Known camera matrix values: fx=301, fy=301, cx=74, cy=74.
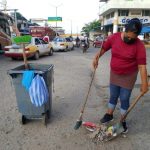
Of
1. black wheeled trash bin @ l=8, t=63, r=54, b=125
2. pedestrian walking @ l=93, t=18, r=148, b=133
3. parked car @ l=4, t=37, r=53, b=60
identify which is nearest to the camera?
pedestrian walking @ l=93, t=18, r=148, b=133

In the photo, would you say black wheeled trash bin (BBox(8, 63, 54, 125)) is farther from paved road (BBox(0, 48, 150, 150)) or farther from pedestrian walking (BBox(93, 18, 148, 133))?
pedestrian walking (BBox(93, 18, 148, 133))

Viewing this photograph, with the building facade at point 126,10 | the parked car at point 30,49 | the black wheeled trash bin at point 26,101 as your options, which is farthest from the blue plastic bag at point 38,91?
the building facade at point 126,10

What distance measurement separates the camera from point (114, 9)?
61969mm

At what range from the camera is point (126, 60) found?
4914 millimetres

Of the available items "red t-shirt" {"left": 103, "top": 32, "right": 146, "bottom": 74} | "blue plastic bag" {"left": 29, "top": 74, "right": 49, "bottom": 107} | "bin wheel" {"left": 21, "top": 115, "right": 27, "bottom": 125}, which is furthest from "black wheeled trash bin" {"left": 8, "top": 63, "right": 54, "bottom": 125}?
"red t-shirt" {"left": 103, "top": 32, "right": 146, "bottom": 74}

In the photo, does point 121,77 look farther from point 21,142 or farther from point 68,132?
point 21,142

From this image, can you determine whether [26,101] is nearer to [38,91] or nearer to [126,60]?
[38,91]

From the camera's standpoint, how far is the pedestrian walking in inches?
187

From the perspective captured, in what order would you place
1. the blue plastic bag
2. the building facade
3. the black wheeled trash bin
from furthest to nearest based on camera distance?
the building facade, the black wheeled trash bin, the blue plastic bag

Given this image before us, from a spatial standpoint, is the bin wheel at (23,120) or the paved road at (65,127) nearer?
the paved road at (65,127)

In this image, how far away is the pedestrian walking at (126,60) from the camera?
474 centimetres

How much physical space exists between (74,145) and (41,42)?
16.7 meters

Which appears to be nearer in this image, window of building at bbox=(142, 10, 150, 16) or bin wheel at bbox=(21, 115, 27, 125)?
bin wheel at bbox=(21, 115, 27, 125)

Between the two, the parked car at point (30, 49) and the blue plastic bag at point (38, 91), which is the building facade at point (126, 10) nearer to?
the parked car at point (30, 49)
